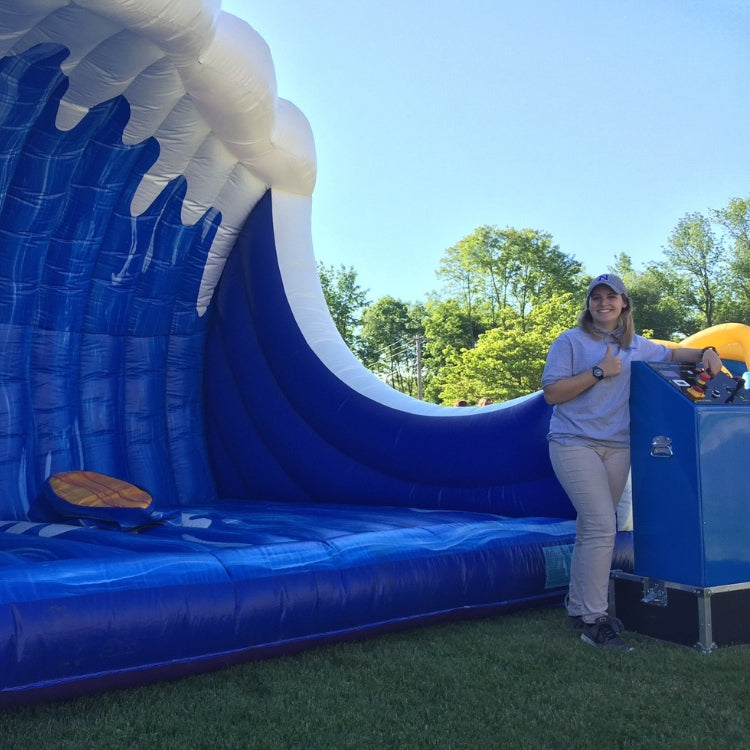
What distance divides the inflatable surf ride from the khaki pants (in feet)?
0.83

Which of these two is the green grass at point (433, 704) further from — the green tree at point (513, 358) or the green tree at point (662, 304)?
the green tree at point (662, 304)

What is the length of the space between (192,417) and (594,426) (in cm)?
201

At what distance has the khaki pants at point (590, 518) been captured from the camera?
2121mm

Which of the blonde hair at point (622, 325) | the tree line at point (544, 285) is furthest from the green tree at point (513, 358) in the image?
the blonde hair at point (622, 325)

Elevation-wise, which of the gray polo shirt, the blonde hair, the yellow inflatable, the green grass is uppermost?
the yellow inflatable

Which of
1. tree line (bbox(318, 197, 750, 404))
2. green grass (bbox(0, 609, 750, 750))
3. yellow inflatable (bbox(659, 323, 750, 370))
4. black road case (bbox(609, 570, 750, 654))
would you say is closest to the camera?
green grass (bbox(0, 609, 750, 750))

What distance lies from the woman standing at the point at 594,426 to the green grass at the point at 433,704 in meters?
0.16

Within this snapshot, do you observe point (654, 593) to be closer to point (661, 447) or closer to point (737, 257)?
point (661, 447)

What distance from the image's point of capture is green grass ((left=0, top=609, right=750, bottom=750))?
4.85 ft

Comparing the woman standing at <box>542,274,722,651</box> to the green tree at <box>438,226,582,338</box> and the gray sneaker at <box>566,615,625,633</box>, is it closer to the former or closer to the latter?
the gray sneaker at <box>566,615,625,633</box>

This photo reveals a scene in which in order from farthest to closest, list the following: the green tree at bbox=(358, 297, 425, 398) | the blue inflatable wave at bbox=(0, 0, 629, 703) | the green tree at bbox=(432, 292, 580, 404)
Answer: the green tree at bbox=(358, 297, 425, 398), the green tree at bbox=(432, 292, 580, 404), the blue inflatable wave at bbox=(0, 0, 629, 703)

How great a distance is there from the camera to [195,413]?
12.0 ft

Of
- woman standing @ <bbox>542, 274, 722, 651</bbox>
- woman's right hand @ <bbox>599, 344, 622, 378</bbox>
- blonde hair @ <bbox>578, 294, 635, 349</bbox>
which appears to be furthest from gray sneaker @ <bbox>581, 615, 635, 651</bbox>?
blonde hair @ <bbox>578, 294, 635, 349</bbox>

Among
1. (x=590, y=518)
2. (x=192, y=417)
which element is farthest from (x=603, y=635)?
(x=192, y=417)
